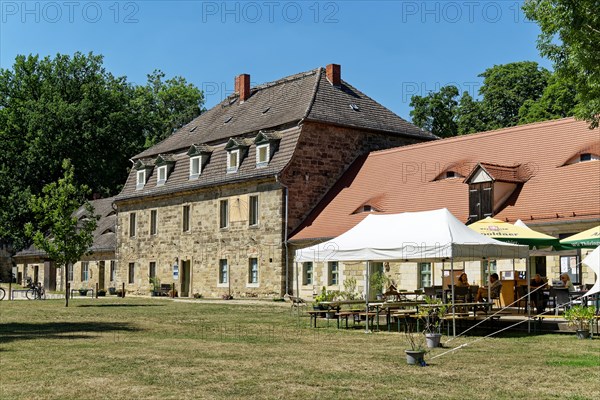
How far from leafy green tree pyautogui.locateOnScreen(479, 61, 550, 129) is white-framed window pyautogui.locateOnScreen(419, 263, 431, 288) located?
21473 millimetres

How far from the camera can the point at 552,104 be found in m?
43.8

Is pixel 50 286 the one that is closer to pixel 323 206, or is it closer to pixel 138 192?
pixel 138 192

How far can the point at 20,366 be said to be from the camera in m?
11.9

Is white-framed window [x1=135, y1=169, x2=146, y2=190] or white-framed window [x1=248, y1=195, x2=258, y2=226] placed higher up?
white-framed window [x1=135, y1=169, x2=146, y2=190]

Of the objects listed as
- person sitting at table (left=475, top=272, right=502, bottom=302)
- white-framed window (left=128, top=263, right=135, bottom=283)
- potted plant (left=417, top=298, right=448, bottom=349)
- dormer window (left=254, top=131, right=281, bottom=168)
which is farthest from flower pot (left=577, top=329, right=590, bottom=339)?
white-framed window (left=128, top=263, right=135, bottom=283)

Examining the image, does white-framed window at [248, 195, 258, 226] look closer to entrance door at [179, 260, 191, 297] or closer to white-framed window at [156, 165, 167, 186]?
entrance door at [179, 260, 191, 297]

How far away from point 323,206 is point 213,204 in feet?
20.5

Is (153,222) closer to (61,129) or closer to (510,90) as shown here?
(61,129)

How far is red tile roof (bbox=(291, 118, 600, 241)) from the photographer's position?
27.1 metres

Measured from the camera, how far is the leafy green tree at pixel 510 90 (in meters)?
49.5

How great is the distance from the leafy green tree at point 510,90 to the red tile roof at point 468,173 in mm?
15676

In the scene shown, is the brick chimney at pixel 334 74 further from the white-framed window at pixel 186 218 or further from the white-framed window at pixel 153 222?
the white-framed window at pixel 153 222

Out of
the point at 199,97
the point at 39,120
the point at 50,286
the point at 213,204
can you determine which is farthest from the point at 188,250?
the point at 199,97

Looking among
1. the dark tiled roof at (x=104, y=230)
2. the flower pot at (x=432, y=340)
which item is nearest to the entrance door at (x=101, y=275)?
the dark tiled roof at (x=104, y=230)
